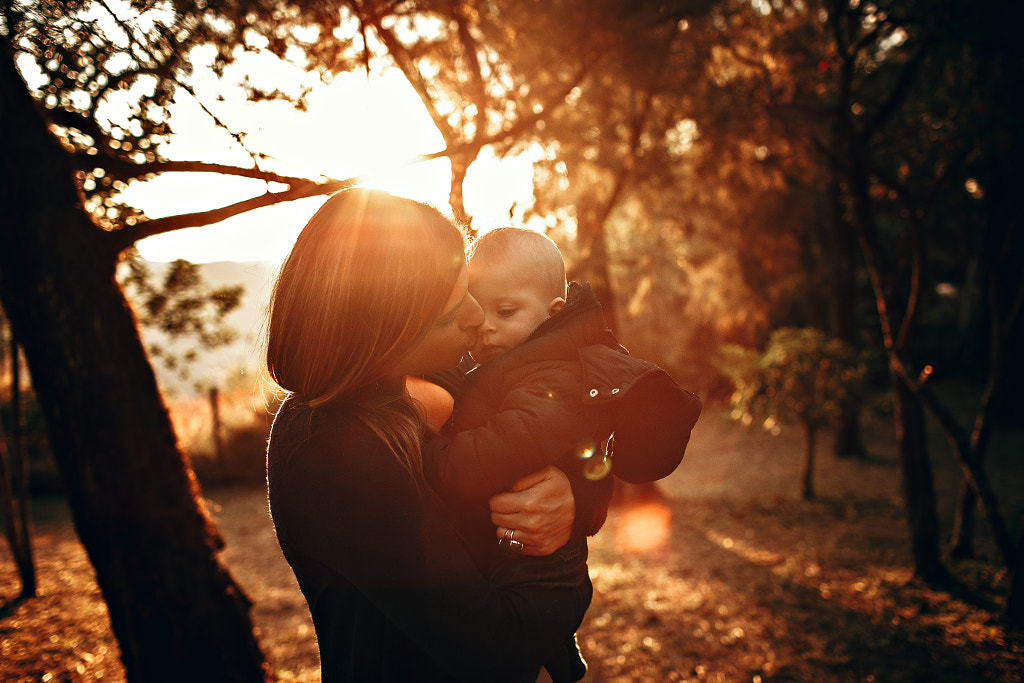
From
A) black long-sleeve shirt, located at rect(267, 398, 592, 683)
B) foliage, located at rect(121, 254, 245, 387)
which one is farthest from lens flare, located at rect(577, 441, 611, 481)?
foliage, located at rect(121, 254, 245, 387)

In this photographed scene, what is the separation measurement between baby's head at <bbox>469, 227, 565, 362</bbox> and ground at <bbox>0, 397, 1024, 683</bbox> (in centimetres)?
342

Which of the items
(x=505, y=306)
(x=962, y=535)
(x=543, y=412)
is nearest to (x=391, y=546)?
(x=543, y=412)

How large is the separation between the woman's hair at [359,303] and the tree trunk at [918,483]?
6088mm

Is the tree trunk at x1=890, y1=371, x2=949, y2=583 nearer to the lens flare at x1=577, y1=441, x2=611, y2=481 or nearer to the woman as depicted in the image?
the lens flare at x1=577, y1=441, x2=611, y2=481

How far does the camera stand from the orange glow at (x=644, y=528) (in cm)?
805

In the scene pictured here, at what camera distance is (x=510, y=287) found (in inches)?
74.0

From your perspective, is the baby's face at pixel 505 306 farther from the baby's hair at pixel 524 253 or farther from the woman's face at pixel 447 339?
the woman's face at pixel 447 339

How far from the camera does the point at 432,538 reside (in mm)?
1076

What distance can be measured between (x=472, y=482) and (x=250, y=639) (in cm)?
220

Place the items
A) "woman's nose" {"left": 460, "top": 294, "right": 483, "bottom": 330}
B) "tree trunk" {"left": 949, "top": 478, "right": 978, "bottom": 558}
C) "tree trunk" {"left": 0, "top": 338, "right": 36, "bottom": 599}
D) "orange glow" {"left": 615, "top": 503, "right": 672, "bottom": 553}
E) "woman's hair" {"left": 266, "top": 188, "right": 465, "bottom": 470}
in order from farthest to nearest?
"orange glow" {"left": 615, "top": 503, "right": 672, "bottom": 553}, "tree trunk" {"left": 949, "top": 478, "right": 978, "bottom": 558}, "tree trunk" {"left": 0, "top": 338, "right": 36, "bottom": 599}, "woman's nose" {"left": 460, "top": 294, "right": 483, "bottom": 330}, "woman's hair" {"left": 266, "top": 188, "right": 465, "bottom": 470}

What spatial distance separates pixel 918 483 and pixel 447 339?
6275 millimetres

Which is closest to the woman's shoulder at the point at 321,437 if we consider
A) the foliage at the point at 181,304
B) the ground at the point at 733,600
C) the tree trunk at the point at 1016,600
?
the ground at the point at 733,600

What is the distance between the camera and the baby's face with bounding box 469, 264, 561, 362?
1.85m

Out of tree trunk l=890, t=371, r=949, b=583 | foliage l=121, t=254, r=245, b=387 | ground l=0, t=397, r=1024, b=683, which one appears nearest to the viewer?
ground l=0, t=397, r=1024, b=683
